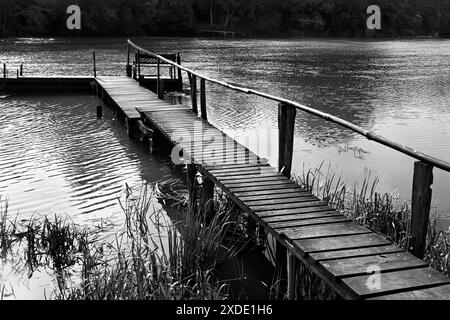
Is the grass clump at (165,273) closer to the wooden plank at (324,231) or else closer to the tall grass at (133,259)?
the tall grass at (133,259)

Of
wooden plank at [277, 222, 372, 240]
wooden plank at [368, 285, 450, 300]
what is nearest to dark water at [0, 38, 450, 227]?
wooden plank at [277, 222, 372, 240]

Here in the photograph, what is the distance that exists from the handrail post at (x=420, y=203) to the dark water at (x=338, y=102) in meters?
3.55

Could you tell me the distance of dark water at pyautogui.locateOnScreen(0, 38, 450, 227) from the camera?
12258 millimetres

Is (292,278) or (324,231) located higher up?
(324,231)

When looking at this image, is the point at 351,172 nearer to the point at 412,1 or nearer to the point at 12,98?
the point at 12,98

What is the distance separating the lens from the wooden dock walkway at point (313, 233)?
15.1 ft

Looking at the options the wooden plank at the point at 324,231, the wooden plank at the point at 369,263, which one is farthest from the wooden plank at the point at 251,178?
the wooden plank at the point at 369,263

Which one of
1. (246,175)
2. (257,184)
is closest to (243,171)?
(246,175)

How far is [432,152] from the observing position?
13.8 m

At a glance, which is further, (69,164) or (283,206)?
(69,164)

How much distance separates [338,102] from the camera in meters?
22.4

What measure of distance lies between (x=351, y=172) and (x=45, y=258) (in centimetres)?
646

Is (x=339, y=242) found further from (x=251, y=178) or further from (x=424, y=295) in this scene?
(x=251, y=178)

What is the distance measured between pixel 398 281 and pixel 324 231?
116 centimetres
